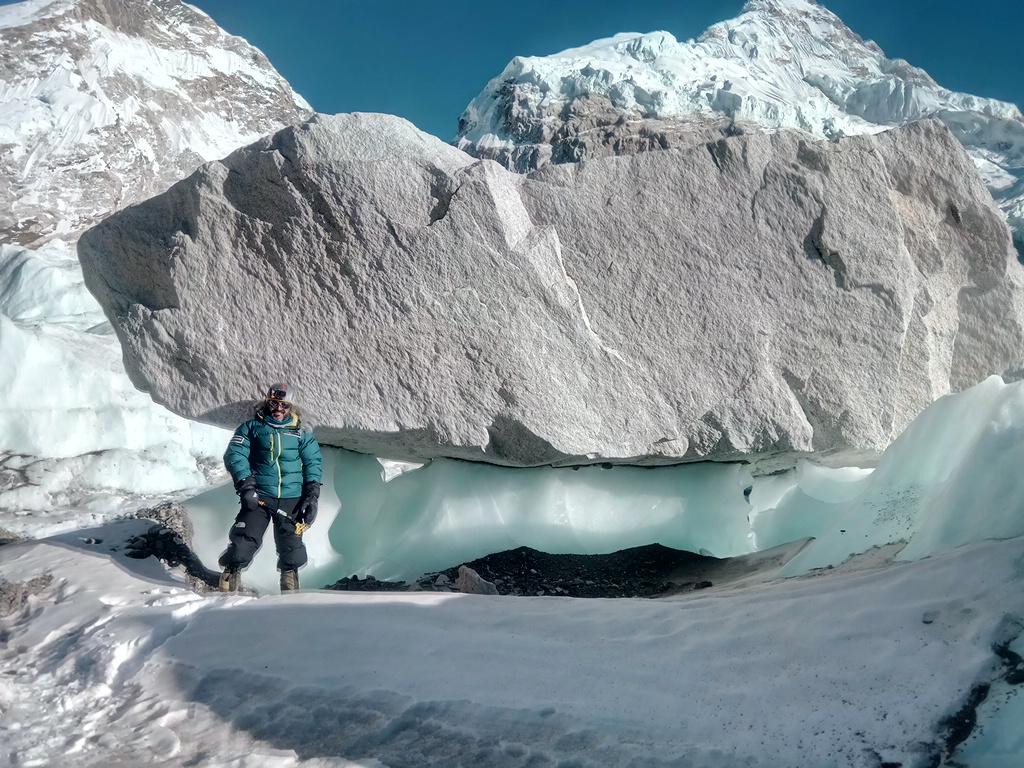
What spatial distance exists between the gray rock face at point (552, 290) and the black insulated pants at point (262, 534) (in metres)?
0.81

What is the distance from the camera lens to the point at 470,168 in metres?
5.08

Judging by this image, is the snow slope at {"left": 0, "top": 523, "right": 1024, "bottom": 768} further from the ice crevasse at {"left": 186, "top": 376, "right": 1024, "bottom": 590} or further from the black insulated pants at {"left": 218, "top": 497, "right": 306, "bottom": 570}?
the ice crevasse at {"left": 186, "top": 376, "right": 1024, "bottom": 590}

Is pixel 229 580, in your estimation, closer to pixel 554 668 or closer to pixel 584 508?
pixel 554 668

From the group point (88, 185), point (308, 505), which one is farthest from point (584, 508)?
point (88, 185)

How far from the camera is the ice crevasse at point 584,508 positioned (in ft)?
15.5

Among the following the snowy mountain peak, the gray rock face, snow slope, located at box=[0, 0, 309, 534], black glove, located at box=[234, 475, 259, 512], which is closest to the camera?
black glove, located at box=[234, 475, 259, 512]

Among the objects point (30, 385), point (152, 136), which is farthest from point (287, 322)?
point (152, 136)

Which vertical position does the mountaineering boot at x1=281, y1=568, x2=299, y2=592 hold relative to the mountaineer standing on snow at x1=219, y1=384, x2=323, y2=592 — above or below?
below

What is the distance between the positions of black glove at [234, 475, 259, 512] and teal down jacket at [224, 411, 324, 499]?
67 millimetres

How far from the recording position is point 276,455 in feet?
14.3

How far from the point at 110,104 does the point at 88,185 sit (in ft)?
24.3

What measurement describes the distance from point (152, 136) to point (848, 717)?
47.0 m

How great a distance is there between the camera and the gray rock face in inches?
198

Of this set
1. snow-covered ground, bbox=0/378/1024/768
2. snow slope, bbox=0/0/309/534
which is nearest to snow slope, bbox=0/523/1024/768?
snow-covered ground, bbox=0/378/1024/768
